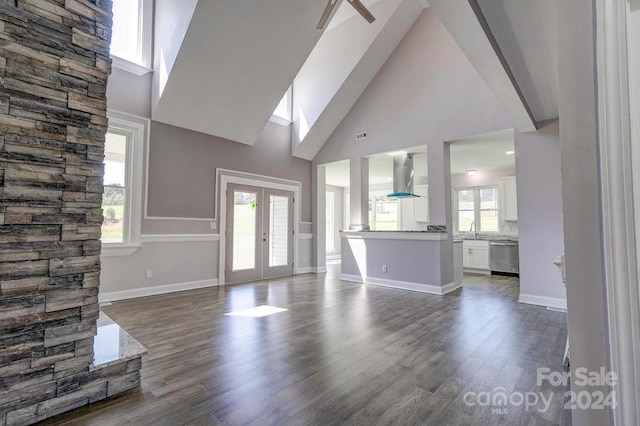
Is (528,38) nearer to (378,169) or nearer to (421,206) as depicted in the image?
(378,169)

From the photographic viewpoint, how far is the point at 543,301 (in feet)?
13.3

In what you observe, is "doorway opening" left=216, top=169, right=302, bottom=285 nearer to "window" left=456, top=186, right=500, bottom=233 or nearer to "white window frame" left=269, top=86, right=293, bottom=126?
"white window frame" left=269, top=86, right=293, bottom=126

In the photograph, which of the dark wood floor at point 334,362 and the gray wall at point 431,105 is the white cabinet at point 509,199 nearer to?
the gray wall at point 431,105

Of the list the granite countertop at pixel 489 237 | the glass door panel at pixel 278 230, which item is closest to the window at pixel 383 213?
the granite countertop at pixel 489 237

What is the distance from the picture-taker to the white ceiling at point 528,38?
7.38ft

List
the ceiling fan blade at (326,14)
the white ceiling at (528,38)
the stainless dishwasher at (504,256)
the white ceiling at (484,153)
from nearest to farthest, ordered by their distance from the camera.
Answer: the white ceiling at (528,38) → the ceiling fan blade at (326,14) → the white ceiling at (484,153) → the stainless dishwasher at (504,256)

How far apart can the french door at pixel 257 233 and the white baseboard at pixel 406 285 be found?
150cm

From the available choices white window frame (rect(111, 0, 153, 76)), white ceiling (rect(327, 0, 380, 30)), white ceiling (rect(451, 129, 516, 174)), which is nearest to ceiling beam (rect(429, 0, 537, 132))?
white ceiling (rect(451, 129, 516, 174))

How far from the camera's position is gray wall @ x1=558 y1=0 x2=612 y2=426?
2.64 ft

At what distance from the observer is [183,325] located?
315 cm

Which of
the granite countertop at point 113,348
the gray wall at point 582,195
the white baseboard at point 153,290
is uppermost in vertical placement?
the gray wall at point 582,195

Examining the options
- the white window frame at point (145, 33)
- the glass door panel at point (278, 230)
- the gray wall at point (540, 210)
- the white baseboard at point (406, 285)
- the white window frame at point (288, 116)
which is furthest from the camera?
the white window frame at point (288, 116)

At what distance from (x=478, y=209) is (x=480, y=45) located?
6.37m

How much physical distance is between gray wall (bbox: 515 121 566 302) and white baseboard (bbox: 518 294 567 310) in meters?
0.04
